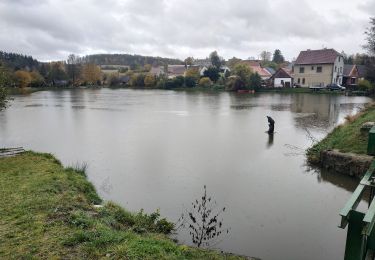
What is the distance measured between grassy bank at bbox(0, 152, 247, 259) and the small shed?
54.8 m

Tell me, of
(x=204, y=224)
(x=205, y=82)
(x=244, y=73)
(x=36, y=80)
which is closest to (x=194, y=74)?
(x=205, y=82)

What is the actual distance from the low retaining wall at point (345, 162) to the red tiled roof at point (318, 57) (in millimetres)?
46865

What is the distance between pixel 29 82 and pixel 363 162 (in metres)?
80.6

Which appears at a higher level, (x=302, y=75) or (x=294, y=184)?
(x=302, y=75)

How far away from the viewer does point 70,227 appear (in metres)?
5.79

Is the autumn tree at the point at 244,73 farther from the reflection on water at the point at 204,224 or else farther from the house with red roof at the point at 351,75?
the reflection on water at the point at 204,224

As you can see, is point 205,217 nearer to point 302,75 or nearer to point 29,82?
point 302,75

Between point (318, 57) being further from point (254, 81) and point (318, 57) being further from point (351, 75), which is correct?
point (254, 81)

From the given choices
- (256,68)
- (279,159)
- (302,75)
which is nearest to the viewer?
(279,159)

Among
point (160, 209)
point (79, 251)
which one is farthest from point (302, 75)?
point (79, 251)

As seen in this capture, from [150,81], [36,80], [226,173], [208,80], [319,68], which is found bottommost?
[226,173]

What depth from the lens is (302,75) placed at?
5772cm

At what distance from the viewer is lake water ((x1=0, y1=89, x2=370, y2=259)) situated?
7.37m

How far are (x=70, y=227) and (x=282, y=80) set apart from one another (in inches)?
2283
